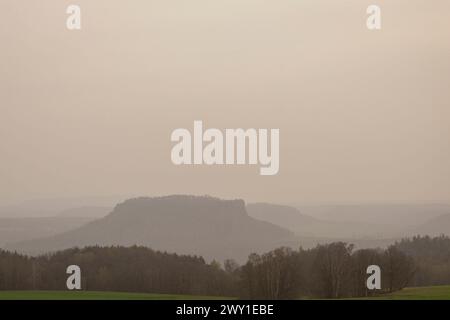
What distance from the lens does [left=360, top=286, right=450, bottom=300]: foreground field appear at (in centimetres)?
1533

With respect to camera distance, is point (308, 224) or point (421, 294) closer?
point (421, 294)

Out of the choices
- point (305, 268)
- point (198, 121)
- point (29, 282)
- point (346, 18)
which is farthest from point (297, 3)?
point (29, 282)

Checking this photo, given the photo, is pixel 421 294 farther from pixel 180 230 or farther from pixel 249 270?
pixel 180 230

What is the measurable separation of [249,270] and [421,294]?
189 cm

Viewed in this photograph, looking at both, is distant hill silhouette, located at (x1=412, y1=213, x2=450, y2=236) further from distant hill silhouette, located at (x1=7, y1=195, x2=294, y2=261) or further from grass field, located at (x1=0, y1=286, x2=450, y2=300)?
distant hill silhouette, located at (x1=7, y1=195, x2=294, y2=261)

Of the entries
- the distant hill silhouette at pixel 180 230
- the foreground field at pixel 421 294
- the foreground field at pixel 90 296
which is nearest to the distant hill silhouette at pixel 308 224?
the distant hill silhouette at pixel 180 230

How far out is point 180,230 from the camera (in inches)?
610

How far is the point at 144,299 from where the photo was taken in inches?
603

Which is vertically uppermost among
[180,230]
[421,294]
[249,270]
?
[180,230]

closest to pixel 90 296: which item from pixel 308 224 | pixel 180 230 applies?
pixel 180 230

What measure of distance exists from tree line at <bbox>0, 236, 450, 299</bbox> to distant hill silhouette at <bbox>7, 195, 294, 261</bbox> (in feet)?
0.32

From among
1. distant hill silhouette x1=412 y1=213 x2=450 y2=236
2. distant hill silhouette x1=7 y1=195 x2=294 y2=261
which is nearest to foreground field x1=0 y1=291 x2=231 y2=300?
distant hill silhouette x1=7 y1=195 x2=294 y2=261
